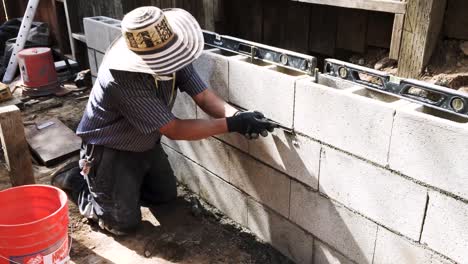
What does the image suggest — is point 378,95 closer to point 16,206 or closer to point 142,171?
point 142,171

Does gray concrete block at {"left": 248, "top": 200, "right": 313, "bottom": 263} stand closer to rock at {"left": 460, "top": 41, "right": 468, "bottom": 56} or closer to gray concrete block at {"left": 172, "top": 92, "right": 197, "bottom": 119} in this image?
gray concrete block at {"left": 172, "top": 92, "right": 197, "bottom": 119}

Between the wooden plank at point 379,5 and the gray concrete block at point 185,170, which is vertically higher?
the wooden plank at point 379,5

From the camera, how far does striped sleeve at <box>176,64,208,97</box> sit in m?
2.64

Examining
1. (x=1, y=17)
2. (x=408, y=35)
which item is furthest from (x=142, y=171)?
(x=1, y=17)

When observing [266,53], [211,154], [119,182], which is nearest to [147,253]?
[119,182]

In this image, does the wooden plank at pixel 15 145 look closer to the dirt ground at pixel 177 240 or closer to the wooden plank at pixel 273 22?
the dirt ground at pixel 177 240

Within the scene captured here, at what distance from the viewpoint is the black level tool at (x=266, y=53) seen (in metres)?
2.28

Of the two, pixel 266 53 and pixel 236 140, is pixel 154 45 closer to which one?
pixel 266 53

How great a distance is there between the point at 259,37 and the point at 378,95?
4.92ft

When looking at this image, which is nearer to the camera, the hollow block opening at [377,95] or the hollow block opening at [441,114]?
the hollow block opening at [441,114]

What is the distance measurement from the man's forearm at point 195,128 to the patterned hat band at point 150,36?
0.44 m

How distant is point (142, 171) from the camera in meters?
2.98

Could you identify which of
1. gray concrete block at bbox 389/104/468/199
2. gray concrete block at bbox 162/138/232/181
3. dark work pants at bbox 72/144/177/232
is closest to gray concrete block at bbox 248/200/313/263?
gray concrete block at bbox 162/138/232/181

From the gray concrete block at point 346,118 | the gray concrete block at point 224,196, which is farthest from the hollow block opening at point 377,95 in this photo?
the gray concrete block at point 224,196
